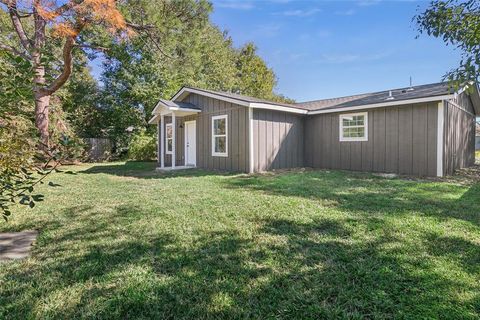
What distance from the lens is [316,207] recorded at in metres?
4.42

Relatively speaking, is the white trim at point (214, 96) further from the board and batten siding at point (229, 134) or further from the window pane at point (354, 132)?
the window pane at point (354, 132)

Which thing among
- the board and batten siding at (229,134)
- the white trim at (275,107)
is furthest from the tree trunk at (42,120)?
the white trim at (275,107)

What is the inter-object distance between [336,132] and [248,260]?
8.38 meters

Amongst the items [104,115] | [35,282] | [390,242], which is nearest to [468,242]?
[390,242]

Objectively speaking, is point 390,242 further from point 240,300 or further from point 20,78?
point 20,78

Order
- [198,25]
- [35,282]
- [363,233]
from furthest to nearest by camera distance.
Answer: [198,25]
[363,233]
[35,282]

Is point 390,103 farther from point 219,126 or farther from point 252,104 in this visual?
point 219,126

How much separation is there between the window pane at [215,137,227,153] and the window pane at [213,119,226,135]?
0.25 meters

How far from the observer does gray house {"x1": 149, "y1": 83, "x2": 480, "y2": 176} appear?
26.5 feet

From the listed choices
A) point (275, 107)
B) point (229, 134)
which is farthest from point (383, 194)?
point (229, 134)

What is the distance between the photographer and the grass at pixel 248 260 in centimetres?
195

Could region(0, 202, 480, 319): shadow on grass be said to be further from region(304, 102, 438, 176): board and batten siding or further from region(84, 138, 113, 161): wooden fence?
region(84, 138, 113, 161): wooden fence

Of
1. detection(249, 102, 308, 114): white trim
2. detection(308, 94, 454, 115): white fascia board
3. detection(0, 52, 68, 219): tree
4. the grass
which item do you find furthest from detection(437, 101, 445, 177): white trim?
detection(0, 52, 68, 219): tree

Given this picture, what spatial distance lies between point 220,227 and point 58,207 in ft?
9.71
